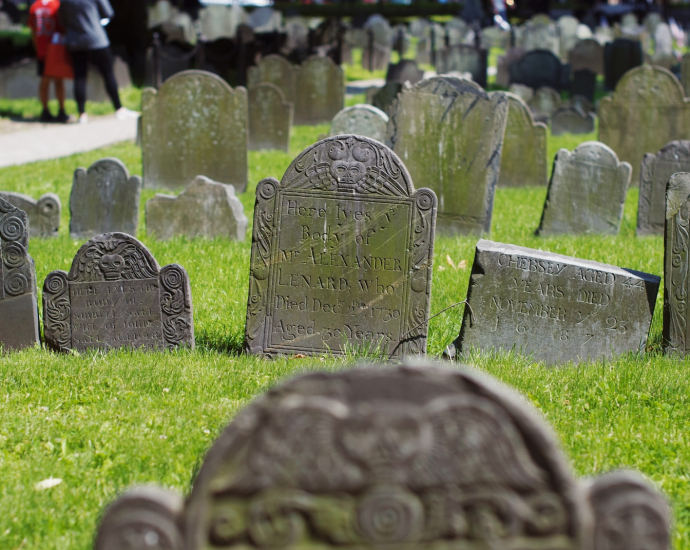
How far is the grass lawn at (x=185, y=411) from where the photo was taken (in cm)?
341

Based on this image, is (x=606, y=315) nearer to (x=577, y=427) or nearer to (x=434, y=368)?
(x=577, y=427)

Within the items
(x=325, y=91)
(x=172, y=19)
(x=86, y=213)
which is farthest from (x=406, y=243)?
(x=172, y=19)

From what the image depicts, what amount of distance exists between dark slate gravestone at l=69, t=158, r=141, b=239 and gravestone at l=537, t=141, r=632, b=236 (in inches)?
166

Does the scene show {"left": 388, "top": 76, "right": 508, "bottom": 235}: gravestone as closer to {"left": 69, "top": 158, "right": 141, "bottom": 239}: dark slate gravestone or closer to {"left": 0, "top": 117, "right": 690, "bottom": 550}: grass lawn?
{"left": 0, "top": 117, "right": 690, "bottom": 550}: grass lawn

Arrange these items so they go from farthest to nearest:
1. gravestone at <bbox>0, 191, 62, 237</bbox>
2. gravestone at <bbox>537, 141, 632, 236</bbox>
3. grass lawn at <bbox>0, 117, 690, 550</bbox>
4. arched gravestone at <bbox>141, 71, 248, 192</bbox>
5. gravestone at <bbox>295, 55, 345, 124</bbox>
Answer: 1. gravestone at <bbox>295, 55, 345, 124</bbox>
2. arched gravestone at <bbox>141, 71, 248, 192</bbox>
3. gravestone at <bbox>537, 141, 632, 236</bbox>
4. gravestone at <bbox>0, 191, 62, 237</bbox>
5. grass lawn at <bbox>0, 117, 690, 550</bbox>

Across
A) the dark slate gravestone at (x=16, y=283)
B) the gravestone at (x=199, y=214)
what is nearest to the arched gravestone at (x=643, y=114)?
the gravestone at (x=199, y=214)

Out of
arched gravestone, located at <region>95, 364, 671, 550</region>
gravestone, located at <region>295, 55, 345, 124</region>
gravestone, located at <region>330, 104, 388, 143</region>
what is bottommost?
gravestone, located at <region>295, 55, 345, 124</region>

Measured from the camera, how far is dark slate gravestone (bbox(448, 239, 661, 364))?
17.0ft

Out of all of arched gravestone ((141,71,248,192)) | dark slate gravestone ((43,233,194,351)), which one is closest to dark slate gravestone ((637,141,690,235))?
arched gravestone ((141,71,248,192))

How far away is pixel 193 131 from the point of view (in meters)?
10.7

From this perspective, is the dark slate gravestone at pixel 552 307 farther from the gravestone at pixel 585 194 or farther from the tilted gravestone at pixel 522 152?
the tilted gravestone at pixel 522 152

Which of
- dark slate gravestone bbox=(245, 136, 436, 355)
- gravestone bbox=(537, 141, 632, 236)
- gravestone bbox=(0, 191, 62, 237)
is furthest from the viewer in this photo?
gravestone bbox=(537, 141, 632, 236)

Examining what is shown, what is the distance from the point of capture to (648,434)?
4148 millimetres

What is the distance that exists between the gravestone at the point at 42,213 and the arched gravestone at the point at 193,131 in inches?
115
